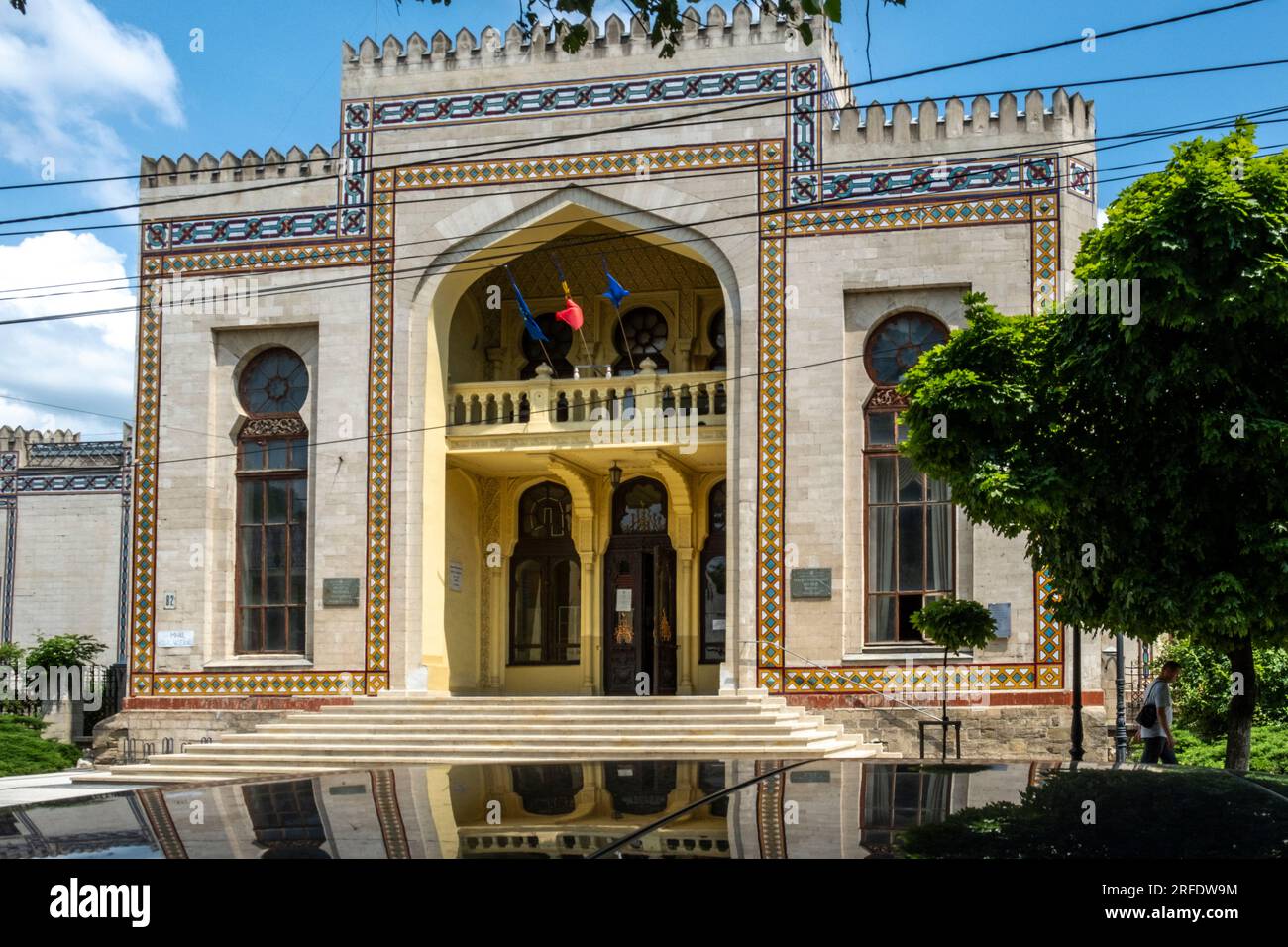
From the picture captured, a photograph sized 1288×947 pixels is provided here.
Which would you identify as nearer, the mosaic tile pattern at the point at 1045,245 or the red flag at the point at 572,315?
the mosaic tile pattern at the point at 1045,245

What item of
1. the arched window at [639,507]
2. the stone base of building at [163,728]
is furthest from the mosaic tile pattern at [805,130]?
the stone base of building at [163,728]

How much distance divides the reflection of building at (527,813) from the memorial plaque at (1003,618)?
15479 mm

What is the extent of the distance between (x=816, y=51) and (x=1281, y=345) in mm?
10282

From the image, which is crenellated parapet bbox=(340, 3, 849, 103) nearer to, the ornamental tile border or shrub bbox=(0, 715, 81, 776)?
the ornamental tile border

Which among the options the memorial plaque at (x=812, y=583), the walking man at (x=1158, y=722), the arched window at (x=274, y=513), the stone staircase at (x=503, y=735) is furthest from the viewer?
the arched window at (x=274, y=513)

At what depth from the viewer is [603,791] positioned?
446 cm

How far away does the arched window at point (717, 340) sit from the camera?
79.3ft

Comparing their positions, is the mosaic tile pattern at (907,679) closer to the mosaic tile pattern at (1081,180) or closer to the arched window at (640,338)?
the arched window at (640,338)

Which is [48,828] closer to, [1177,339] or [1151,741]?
[1177,339]

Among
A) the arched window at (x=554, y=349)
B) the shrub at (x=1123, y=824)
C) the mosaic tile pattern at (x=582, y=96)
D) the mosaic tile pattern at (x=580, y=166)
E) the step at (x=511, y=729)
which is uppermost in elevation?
the mosaic tile pattern at (x=582, y=96)

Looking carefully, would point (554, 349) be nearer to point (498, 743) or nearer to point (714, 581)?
point (714, 581)

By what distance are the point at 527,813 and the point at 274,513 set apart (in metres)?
19.7

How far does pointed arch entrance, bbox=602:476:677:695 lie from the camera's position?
78.6 ft
